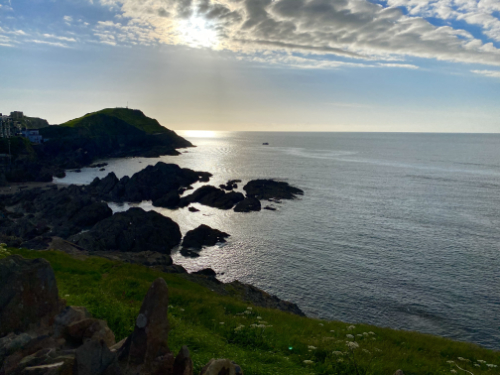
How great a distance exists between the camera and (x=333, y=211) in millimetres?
84500

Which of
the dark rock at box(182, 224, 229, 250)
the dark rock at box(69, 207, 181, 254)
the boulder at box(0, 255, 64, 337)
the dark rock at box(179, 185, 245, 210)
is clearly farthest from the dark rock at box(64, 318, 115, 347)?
the dark rock at box(179, 185, 245, 210)

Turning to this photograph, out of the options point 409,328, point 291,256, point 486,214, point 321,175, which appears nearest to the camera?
point 409,328

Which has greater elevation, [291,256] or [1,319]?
[1,319]

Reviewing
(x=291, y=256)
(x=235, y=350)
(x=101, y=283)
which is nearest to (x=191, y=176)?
(x=291, y=256)

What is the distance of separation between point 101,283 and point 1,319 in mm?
13103

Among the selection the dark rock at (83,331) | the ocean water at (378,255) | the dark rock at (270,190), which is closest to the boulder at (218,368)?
the dark rock at (83,331)

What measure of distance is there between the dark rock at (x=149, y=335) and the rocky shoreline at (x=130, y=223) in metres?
28.9

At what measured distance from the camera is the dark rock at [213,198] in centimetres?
9271

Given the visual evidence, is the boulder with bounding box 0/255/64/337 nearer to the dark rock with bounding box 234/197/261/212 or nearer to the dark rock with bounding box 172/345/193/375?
the dark rock with bounding box 172/345/193/375

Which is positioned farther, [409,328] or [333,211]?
[333,211]

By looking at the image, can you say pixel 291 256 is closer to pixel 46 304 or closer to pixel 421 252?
pixel 421 252

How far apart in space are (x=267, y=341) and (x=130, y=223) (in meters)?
54.7

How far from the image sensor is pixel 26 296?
37.0ft

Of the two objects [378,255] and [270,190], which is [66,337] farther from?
[270,190]
